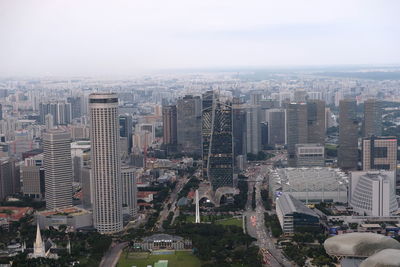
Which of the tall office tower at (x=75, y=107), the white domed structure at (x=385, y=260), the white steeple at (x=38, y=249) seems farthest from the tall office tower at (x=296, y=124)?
the white domed structure at (x=385, y=260)

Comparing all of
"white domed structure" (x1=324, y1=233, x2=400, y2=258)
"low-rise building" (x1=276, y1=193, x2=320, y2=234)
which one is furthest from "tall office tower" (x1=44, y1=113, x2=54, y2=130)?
"white domed structure" (x1=324, y1=233, x2=400, y2=258)

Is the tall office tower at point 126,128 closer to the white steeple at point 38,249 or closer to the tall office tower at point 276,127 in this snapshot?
the tall office tower at point 276,127

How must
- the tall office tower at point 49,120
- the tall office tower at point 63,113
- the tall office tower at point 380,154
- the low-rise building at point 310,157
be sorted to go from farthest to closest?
the tall office tower at point 63,113, the tall office tower at point 49,120, the low-rise building at point 310,157, the tall office tower at point 380,154

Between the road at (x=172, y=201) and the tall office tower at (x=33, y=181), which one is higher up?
the tall office tower at (x=33, y=181)

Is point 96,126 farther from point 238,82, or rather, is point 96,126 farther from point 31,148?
point 238,82

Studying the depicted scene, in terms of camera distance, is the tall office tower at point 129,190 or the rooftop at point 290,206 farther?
the tall office tower at point 129,190

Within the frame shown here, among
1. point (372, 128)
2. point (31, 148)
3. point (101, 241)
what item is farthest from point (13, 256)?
point (372, 128)
